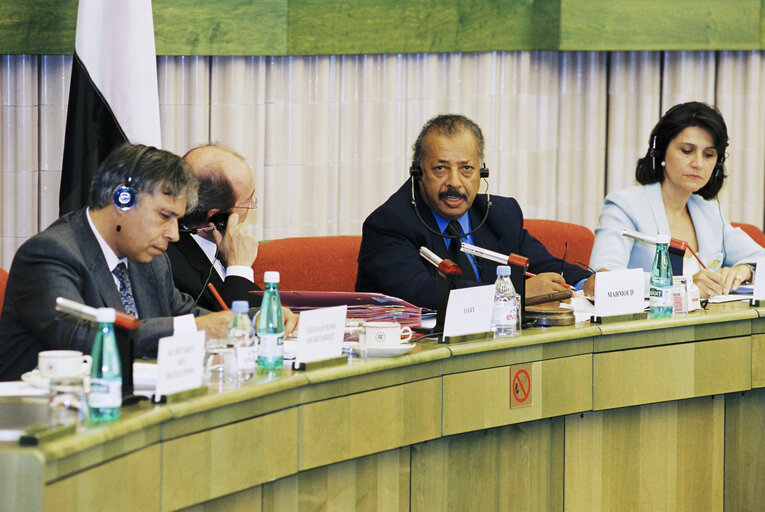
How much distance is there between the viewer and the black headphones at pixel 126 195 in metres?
2.41

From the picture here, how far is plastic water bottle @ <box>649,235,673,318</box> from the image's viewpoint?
114 inches

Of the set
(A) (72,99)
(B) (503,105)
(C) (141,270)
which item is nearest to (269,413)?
(C) (141,270)

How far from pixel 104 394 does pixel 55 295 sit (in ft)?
1.81

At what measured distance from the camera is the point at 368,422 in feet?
7.43

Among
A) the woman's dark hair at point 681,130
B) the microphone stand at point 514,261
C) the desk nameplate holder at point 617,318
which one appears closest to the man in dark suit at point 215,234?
the microphone stand at point 514,261

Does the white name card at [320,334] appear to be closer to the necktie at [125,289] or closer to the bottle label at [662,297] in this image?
the necktie at [125,289]

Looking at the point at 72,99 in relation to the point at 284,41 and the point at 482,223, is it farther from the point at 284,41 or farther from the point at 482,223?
the point at 482,223

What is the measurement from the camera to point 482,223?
10.7 ft

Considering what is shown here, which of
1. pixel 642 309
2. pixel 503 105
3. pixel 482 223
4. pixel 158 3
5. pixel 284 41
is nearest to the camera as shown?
pixel 642 309

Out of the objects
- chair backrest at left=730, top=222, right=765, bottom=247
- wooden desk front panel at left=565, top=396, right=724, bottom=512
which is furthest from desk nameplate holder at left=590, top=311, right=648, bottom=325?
chair backrest at left=730, top=222, right=765, bottom=247

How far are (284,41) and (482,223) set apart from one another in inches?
47.9

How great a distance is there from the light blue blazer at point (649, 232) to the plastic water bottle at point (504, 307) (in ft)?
2.98

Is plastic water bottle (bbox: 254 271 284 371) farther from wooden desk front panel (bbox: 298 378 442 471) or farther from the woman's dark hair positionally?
the woman's dark hair

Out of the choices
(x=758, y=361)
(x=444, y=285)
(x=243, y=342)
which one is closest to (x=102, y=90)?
(x=444, y=285)
